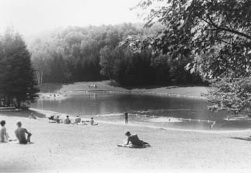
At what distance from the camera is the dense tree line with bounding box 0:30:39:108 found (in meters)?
55.4

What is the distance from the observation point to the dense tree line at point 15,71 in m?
55.4

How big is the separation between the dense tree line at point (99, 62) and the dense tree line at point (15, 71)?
40.0 meters

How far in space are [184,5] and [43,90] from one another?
4386 inches

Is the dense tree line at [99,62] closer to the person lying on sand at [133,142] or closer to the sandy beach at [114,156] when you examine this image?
the sandy beach at [114,156]

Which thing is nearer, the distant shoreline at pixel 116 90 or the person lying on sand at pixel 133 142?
the person lying on sand at pixel 133 142

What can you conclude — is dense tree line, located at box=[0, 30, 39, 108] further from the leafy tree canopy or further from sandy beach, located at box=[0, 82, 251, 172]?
the leafy tree canopy

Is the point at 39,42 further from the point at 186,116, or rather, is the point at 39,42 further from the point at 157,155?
the point at 157,155

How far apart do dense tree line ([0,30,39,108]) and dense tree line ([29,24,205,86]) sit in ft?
131

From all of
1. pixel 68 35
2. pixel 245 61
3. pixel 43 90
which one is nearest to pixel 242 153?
pixel 245 61

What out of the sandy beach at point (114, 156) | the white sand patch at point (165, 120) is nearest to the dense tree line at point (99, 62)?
the white sand patch at point (165, 120)

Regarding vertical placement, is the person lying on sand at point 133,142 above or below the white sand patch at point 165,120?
above

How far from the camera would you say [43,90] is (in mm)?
116812

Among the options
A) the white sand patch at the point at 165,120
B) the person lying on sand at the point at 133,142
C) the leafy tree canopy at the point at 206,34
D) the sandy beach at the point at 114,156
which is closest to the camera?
the leafy tree canopy at the point at 206,34

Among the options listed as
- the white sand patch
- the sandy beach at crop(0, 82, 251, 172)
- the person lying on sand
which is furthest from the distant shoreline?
the person lying on sand
